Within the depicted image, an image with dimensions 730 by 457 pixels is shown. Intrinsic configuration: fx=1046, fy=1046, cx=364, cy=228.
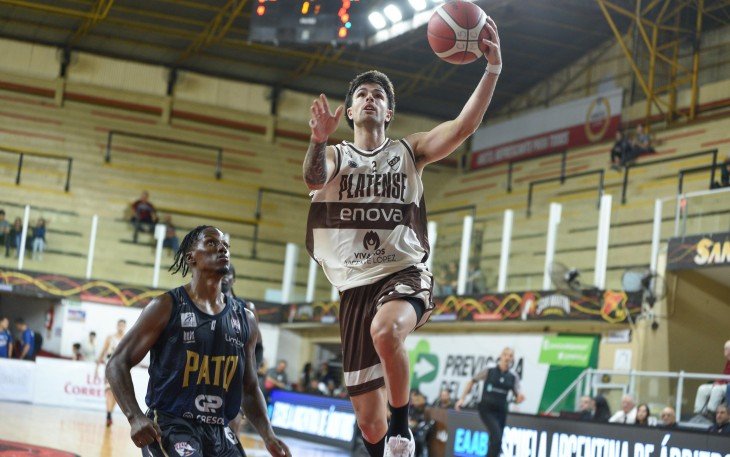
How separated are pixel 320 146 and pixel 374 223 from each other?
600mm

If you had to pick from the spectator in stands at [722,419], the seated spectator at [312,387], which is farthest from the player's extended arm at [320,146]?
the seated spectator at [312,387]

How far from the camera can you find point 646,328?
16562mm

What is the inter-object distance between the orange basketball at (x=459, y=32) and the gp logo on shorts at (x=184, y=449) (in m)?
2.37

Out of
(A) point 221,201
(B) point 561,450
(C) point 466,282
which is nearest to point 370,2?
(C) point 466,282

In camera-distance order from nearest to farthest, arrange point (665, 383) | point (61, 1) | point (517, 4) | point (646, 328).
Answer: point (665, 383) < point (646, 328) < point (517, 4) < point (61, 1)

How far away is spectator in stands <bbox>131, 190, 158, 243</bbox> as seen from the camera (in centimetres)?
2259

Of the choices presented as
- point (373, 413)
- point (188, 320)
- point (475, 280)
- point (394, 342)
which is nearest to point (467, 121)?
point (394, 342)

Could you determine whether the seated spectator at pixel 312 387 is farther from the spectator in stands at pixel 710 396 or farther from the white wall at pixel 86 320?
the spectator in stands at pixel 710 396

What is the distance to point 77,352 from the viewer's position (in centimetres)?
2250

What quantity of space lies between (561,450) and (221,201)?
57.2 feet

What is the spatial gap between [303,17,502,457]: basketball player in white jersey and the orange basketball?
8cm

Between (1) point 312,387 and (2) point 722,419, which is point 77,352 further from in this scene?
(2) point 722,419

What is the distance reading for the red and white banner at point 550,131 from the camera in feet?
81.5

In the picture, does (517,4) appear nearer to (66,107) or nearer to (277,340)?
(277,340)
